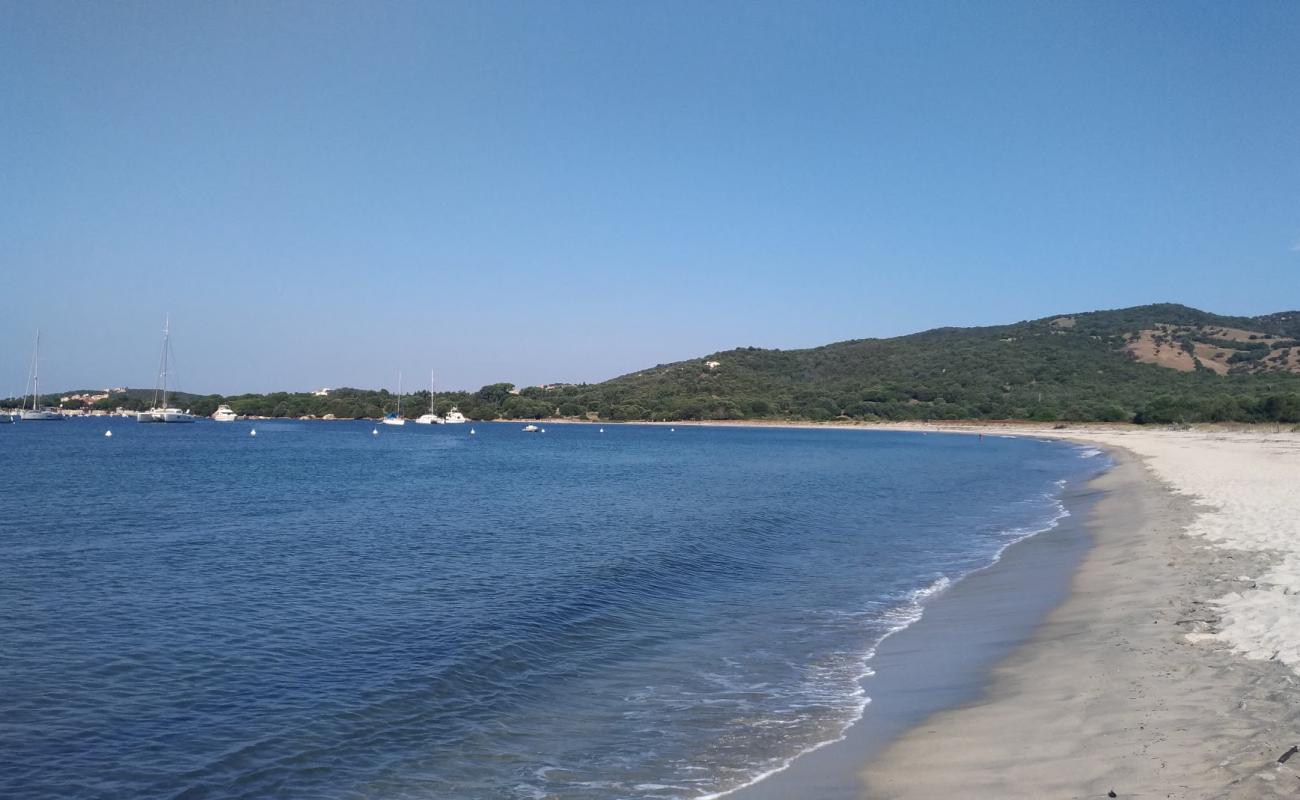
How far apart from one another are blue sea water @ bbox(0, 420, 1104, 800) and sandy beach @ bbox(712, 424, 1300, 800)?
839 mm

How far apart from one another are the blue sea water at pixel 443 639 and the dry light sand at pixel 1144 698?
4.90ft

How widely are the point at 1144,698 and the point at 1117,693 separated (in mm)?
330

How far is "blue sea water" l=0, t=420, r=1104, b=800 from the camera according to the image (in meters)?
7.55

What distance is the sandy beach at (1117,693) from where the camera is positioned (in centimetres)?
608

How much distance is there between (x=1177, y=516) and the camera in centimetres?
2150

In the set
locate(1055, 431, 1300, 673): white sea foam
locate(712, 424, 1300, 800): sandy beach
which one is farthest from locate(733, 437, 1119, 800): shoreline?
locate(1055, 431, 1300, 673): white sea foam

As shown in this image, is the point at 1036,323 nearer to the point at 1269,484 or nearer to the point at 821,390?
the point at 821,390

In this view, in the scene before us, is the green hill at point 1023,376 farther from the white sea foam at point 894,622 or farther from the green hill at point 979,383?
the white sea foam at point 894,622

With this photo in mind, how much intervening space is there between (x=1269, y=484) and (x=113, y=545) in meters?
32.1

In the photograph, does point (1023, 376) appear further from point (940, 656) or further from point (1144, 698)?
point (1144, 698)

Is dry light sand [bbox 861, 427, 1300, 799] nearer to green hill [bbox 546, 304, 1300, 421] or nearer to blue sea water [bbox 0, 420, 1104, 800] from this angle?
blue sea water [bbox 0, 420, 1104, 800]

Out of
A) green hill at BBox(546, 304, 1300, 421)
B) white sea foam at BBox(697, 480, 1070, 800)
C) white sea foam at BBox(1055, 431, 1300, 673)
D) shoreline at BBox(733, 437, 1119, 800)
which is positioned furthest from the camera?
green hill at BBox(546, 304, 1300, 421)

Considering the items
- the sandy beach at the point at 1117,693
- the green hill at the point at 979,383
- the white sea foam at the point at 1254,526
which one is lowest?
the sandy beach at the point at 1117,693

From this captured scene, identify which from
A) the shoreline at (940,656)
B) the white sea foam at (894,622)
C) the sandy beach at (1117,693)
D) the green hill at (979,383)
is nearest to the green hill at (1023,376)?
the green hill at (979,383)
